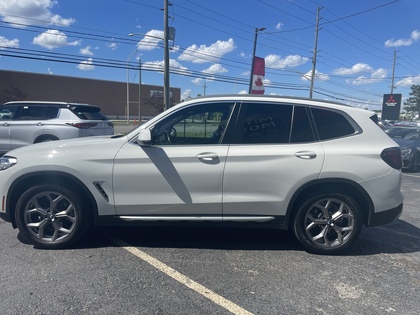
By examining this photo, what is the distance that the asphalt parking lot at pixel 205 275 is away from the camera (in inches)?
117

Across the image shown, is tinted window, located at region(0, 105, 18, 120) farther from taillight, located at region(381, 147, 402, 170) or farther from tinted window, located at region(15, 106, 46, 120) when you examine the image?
taillight, located at region(381, 147, 402, 170)

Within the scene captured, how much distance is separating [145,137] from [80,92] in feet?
234

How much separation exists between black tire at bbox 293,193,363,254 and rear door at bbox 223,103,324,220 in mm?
269

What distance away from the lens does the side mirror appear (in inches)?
148

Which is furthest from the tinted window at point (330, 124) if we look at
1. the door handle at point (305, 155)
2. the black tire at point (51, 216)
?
the black tire at point (51, 216)

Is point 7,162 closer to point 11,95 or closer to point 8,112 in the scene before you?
point 8,112

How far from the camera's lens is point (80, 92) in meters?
69.4

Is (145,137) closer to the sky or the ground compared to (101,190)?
closer to the sky

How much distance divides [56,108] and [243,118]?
751 cm

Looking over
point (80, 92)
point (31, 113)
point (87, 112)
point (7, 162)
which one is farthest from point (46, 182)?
point (80, 92)

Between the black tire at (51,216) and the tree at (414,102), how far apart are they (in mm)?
103848

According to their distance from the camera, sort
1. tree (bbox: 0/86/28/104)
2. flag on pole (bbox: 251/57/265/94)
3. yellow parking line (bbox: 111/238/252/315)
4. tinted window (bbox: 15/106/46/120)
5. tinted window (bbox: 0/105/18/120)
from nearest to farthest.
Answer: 1. yellow parking line (bbox: 111/238/252/315)
2. tinted window (bbox: 15/106/46/120)
3. tinted window (bbox: 0/105/18/120)
4. flag on pole (bbox: 251/57/265/94)
5. tree (bbox: 0/86/28/104)

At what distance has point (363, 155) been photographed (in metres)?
3.94

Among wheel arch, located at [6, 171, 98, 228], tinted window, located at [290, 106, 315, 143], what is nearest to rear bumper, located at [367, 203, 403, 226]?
tinted window, located at [290, 106, 315, 143]
